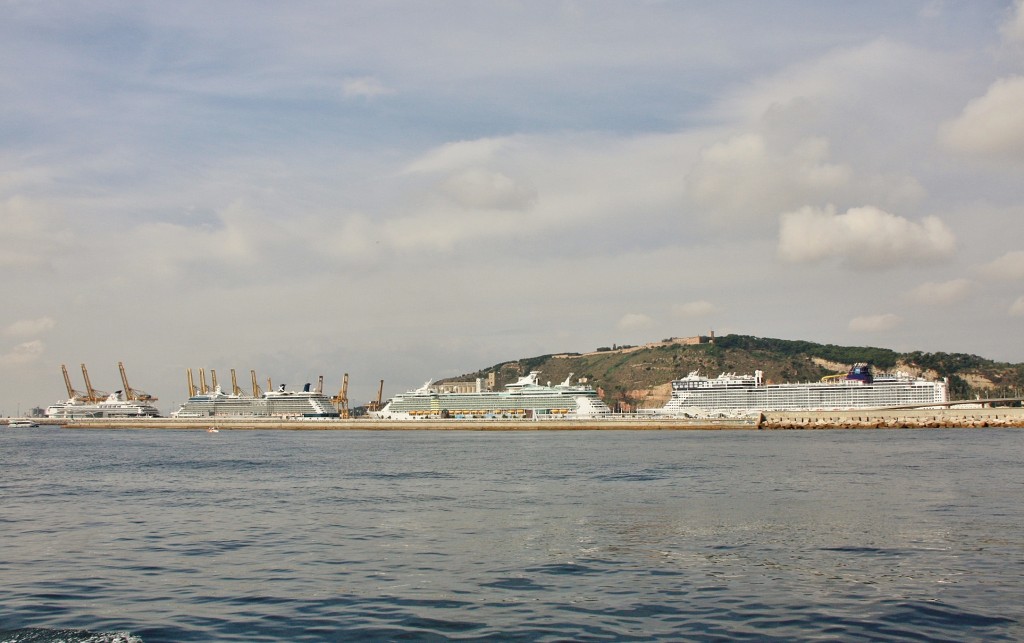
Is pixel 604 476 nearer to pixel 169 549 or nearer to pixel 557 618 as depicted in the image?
pixel 169 549

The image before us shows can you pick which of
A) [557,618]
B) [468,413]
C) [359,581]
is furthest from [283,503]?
[468,413]

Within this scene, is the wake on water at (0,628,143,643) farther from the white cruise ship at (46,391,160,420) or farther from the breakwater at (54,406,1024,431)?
the white cruise ship at (46,391,160,420)

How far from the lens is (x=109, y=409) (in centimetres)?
16838

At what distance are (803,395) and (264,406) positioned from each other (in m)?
101

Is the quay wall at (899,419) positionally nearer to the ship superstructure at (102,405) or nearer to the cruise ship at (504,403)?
the cruise ship at (504,403)

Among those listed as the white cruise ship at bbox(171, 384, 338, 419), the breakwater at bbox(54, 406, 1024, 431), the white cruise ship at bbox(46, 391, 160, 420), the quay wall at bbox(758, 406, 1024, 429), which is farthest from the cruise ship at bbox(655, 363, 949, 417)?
the white cruise ship at bbox(46, 391, 160, 420)

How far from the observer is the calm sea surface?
540 inches

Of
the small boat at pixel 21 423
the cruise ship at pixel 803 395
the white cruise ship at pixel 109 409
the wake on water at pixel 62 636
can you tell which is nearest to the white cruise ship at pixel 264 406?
the white cruise ship at pixel 109 409

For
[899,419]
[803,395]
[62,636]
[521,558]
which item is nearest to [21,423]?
[803,395]

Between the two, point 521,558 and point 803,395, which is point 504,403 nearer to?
point 803,395

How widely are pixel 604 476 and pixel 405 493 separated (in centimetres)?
1099

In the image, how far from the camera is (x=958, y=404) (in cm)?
13375

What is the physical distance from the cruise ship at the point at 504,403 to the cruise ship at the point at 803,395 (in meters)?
15.9

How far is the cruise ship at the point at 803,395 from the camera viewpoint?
137250 mm
